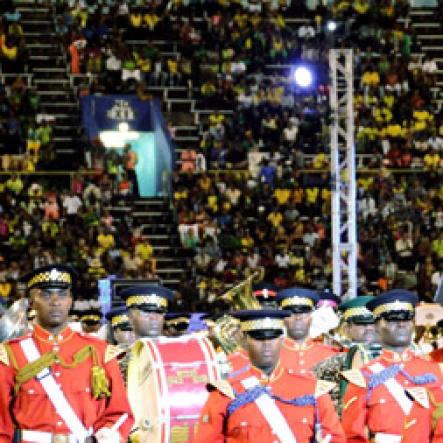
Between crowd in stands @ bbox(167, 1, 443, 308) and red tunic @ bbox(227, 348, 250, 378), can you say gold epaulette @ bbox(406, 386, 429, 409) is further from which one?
crowd in stands @ bbox(167, 1, 443, 308)

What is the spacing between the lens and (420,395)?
1017 cm

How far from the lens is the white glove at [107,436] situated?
30.5ft

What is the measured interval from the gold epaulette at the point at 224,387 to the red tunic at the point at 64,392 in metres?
0.56

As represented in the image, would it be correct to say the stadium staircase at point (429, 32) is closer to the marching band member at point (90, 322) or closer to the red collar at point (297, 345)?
the marching band member at point (90, 322)

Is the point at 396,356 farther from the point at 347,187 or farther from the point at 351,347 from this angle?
the point at 347,187

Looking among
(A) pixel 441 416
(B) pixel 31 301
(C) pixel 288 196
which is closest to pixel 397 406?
(A) pixel 441 416

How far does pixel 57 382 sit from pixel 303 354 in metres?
4.55

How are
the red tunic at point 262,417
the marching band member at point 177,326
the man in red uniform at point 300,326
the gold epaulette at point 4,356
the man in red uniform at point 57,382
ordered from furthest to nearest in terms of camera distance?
the marching band member at point 177,326 < the man in red uniform at point 300,326 < the gold epaulette at point 4,356 < the man in red uniform at point 57,382 < the red tunic at point 262,417

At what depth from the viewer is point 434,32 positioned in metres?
37.7

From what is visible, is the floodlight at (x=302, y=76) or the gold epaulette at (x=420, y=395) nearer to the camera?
the gold epaulette at (x=420, y=395)

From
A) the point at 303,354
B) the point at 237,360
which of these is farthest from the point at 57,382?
the point at 303,354

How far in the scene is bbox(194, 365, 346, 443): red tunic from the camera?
9133mm

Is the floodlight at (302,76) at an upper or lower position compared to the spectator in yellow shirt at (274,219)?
upper

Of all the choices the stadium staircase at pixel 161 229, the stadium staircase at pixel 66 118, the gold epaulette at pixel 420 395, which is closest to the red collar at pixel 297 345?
the gold epaulette at pixel 420 395
